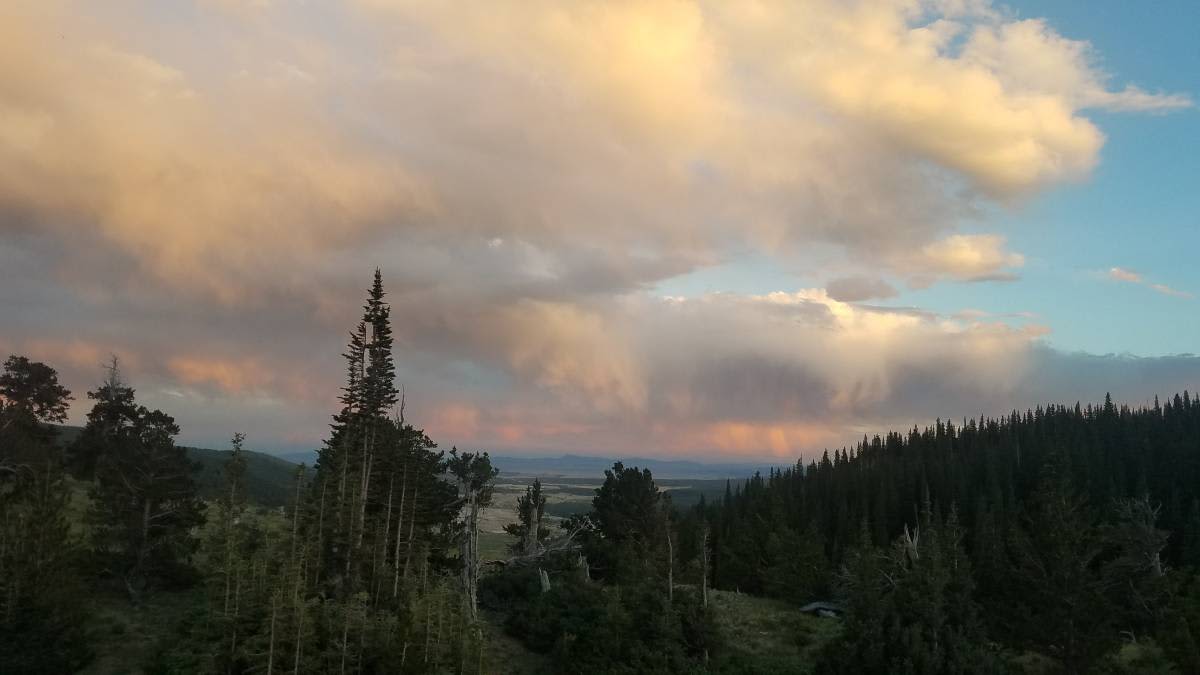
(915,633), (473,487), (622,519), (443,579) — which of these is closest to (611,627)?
(443,579)

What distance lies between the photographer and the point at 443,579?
2024 inches

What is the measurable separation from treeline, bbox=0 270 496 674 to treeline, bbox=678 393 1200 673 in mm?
25383

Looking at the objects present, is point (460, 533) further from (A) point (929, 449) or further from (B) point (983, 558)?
(A) point (929, 449)

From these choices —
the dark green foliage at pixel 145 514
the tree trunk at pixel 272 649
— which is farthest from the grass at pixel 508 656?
the dark green foliage at pixel 145 514

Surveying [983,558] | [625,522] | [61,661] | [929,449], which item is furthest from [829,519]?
[61,661]

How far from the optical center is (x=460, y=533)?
67875 mm

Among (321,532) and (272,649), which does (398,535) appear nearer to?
(321,532)

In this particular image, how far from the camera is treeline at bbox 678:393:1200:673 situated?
38.0 m

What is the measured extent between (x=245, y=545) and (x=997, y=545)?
63.0 m

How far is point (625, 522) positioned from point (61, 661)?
171ft

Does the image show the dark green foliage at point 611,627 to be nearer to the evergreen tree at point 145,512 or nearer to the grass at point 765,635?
the grass at point 765,635

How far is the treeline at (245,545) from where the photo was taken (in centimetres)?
4009

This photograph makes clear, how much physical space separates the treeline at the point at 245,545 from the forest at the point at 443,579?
0.18m

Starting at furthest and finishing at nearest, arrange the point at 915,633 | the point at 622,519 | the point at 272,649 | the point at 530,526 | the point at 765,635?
the point at 622,519
the point at 530,526
the point at 765,635
the point at 272,649
the point at 915,633
